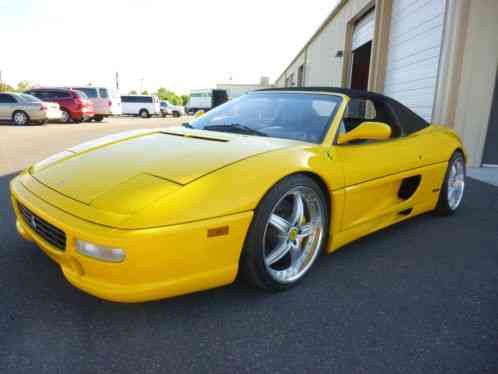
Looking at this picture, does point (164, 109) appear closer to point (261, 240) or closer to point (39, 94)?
point (39, 94)

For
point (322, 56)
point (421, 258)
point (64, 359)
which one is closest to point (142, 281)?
point (64, 359)

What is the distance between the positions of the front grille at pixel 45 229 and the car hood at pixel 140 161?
6.3 inches

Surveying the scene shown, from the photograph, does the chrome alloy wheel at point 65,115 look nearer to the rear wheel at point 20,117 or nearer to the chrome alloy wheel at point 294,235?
the rear wheel at point 20,117

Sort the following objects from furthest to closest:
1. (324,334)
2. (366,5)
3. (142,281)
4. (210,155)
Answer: (366,5)
(210,155)
(324,334)
(142,281)

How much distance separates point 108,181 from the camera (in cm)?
185

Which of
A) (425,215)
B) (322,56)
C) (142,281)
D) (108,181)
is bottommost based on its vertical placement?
(425,215)

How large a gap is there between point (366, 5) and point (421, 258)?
9397mm

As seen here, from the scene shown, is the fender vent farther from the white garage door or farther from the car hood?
the white garage door

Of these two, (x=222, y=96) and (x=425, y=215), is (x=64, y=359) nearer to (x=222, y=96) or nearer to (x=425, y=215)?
(x=425, y=215)

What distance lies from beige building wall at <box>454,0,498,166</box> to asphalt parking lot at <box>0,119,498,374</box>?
428 centimetres

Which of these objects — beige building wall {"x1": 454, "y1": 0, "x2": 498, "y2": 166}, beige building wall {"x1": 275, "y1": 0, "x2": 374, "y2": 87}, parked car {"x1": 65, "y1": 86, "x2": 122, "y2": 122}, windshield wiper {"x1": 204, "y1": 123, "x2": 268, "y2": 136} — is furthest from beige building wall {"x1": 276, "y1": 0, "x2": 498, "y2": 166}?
parked car {"x1": 65, "y1": 86, "x2": 122, "y2": 122}

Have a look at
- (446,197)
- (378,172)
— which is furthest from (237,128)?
(446,197)

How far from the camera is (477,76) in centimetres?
596

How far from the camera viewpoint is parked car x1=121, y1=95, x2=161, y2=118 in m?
28.1
